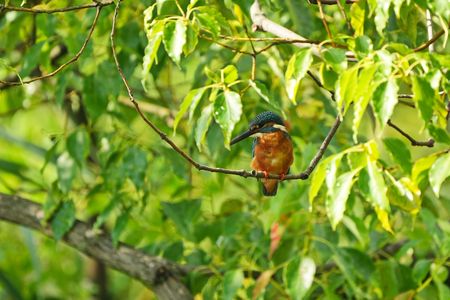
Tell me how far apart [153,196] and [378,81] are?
282cm

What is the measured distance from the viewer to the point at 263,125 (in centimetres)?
395

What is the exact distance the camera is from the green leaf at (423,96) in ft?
8.26

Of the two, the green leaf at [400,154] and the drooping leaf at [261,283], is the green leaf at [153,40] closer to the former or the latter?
the green leaf at [400,154]

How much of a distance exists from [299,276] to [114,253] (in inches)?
41.0

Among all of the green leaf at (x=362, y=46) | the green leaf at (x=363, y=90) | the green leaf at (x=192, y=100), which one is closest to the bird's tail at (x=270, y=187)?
the green leaf at (x=192, y=100)

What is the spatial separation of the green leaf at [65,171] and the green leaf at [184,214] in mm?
444

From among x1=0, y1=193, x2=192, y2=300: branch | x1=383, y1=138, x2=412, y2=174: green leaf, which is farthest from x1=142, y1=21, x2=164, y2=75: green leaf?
x1=0, y1=193, x2=192, y2=300: branch

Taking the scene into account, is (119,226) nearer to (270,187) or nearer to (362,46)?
(270,187)

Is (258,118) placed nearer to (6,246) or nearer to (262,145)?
(262,145)

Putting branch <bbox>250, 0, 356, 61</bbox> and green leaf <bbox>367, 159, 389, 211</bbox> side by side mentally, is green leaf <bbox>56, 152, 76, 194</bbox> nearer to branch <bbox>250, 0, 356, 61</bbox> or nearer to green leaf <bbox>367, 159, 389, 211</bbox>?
branch <bbox>250, 0, 356, 61</bbox>

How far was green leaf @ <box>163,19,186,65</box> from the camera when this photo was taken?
9.30 feet

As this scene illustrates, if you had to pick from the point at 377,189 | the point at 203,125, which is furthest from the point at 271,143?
the point at 377,189

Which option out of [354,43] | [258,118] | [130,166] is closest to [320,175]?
[354,43]

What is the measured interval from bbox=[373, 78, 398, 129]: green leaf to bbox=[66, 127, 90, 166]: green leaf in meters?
2.08
